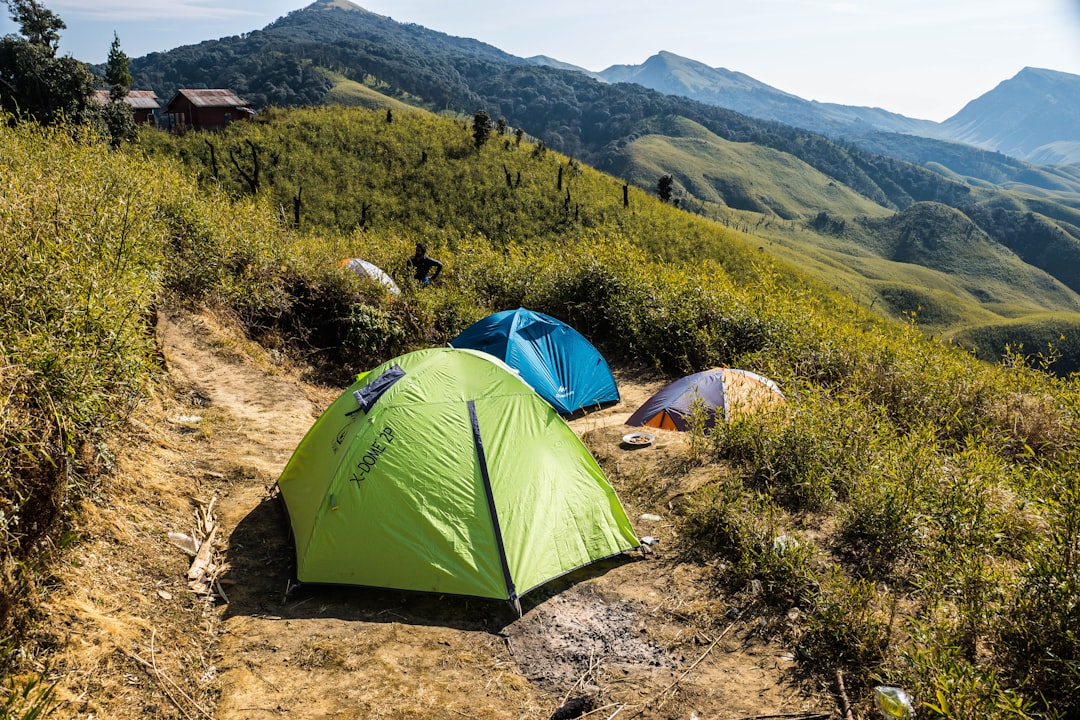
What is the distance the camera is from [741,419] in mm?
7082

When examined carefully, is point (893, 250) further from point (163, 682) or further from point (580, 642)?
point (163, 682)

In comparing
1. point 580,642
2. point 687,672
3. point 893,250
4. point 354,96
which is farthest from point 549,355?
point 893,250

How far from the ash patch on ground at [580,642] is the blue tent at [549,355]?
5040 millimetres

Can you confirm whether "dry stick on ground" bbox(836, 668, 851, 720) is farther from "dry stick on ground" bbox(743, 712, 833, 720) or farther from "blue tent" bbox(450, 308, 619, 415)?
"blue tent" bbox(450, 308, 619, 415)

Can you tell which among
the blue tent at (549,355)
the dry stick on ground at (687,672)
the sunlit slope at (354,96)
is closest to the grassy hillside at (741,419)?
the dry stick on ground at (687,672)

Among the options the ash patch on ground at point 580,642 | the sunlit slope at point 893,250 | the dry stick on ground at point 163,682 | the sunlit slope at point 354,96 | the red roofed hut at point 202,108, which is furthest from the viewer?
the sunlit slope at point 354,96

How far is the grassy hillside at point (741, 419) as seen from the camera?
380cm

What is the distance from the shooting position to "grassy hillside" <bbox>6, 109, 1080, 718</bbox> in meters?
3.80

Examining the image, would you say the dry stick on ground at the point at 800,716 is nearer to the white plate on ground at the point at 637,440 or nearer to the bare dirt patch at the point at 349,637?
the bare dirt patch at the point at 349,637

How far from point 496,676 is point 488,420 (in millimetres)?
2268

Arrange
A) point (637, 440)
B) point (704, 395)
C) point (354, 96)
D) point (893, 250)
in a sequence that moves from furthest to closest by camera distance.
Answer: point (893, 250) < point (354, 96) < point (704, 395) < point (637, 440)

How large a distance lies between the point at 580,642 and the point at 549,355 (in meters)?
6.15

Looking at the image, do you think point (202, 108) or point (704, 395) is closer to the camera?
point (704, 395)

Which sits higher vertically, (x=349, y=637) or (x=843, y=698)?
(x=843, y=698)
